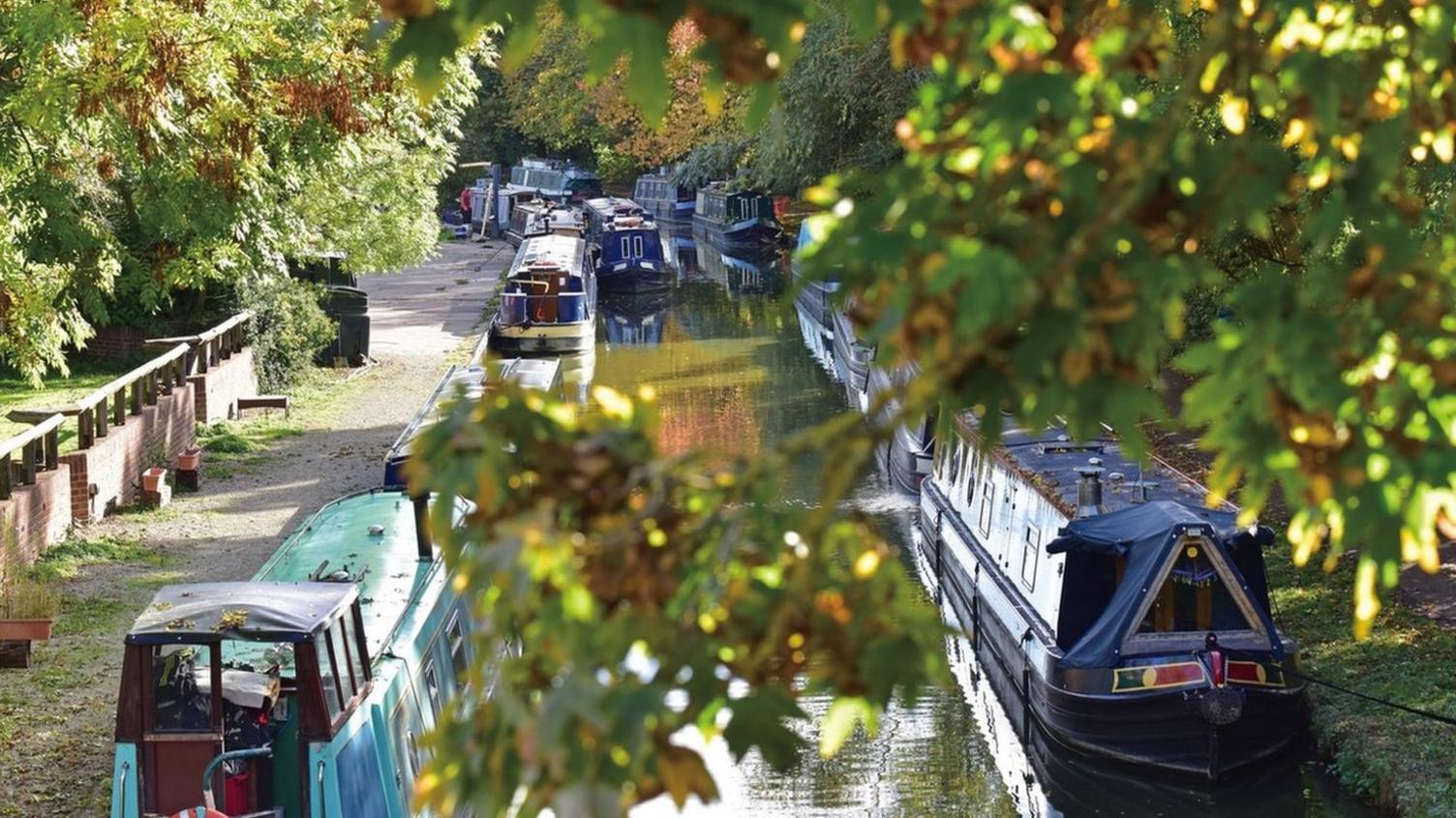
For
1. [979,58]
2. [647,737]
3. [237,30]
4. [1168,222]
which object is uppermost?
[237,30]

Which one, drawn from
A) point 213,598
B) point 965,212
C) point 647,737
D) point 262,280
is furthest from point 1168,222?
point 262,280

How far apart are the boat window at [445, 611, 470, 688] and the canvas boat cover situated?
457cm

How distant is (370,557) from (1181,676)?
6019 millimetres

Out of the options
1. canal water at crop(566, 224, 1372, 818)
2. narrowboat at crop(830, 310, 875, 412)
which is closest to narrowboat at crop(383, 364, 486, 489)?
canal water at crop(566, 224, 1372, 818)

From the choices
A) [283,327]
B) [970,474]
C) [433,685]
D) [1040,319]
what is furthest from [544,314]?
[1040,319]

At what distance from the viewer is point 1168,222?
12.8 feet

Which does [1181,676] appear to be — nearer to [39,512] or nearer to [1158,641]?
[1158,641]

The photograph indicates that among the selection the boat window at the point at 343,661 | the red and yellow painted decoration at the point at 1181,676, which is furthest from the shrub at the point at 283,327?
the boat window at the point at 343,661

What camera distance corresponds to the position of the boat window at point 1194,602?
1423cm

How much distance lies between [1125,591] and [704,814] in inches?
142

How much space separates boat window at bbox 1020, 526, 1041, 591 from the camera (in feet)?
53.9

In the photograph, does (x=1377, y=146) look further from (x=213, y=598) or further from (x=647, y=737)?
(x=213, y=598)

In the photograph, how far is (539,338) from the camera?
35.5m

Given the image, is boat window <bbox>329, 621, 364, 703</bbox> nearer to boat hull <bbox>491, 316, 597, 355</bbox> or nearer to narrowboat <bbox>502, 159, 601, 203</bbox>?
boat hull <bbox>491, 316, 597, 355</bbox>
